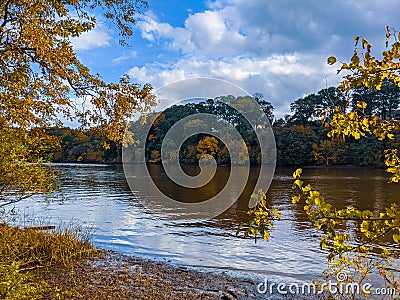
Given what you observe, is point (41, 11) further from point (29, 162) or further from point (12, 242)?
point (12, 242)

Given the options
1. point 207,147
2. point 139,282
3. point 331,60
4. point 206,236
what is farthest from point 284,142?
point 331,60

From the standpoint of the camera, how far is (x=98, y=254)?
10531 mm

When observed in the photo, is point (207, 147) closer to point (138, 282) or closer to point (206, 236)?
point (206, 236)

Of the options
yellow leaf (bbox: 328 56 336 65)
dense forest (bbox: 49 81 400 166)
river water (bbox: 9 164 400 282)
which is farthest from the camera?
dense forest (bbox: 49 81 400 166)

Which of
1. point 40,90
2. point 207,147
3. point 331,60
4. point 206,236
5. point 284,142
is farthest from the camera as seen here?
point 207,147

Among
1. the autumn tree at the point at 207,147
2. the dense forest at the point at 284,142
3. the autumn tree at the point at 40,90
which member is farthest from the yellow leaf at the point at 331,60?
the autumn tree at the point at 207,147

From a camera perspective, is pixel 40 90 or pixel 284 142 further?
pixel 284 142

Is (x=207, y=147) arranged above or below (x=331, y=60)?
above

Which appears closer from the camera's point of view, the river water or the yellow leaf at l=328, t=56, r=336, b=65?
the yellow leaf at l=328, t=56, r=336, b=65

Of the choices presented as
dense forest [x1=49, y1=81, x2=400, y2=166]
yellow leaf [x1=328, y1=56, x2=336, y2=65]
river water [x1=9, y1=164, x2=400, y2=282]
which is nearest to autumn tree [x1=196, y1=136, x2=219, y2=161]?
dense forest [x1=49, y1=81, x2=400, y2=166]

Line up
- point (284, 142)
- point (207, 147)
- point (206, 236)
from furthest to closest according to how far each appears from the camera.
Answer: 1. point (207, 147)
2. point (284, 142)
3. point (206, 236)

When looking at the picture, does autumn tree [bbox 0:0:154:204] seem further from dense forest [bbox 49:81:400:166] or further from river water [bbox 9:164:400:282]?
dense forest [bbox 49:81:400:166]

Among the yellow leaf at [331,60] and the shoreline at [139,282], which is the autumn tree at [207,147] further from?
the yellow leaf at [331,60]

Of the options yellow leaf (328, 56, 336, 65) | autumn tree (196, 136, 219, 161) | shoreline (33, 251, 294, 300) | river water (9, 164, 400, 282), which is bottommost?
river water (9, 164, 400, 282)
